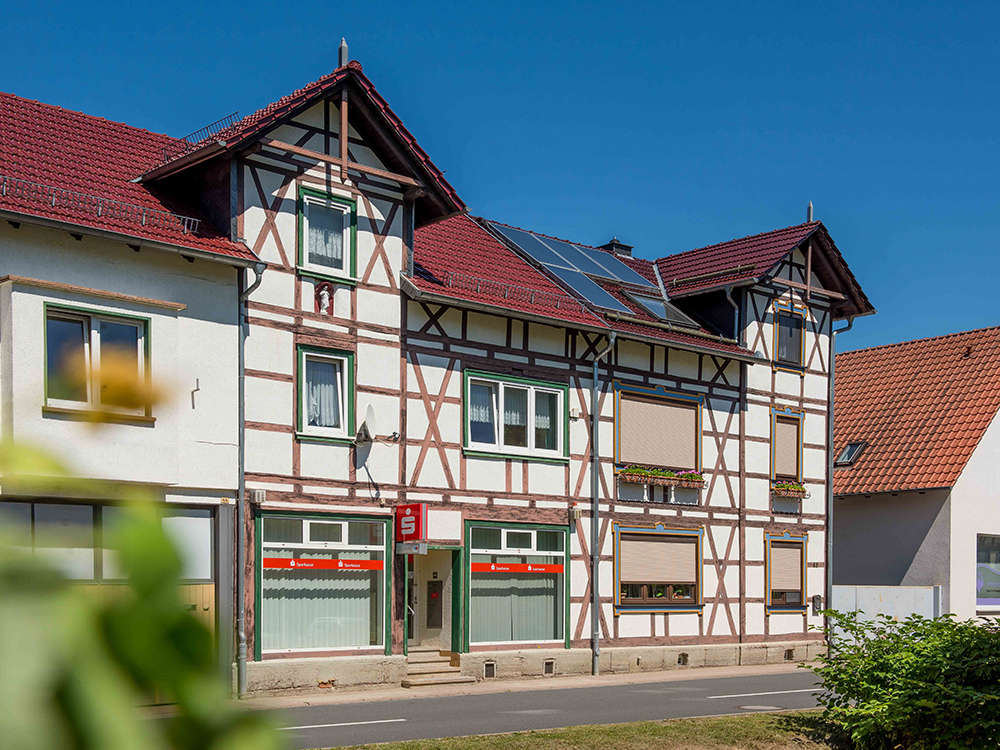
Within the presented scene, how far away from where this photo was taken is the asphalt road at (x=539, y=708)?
13516 mm

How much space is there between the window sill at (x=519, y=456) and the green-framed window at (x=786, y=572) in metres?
6.44

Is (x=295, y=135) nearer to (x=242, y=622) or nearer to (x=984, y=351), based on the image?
(x=242, y=622)

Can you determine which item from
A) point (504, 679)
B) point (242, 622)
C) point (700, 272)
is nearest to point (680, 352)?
point (700, 272)

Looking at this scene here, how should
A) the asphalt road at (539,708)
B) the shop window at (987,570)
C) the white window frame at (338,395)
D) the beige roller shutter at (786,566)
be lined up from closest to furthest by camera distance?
the asphalt road at (539,708) < the white window frame at (338,395) < the beige roller shutter at (786,566) < the shop window at (987,570)

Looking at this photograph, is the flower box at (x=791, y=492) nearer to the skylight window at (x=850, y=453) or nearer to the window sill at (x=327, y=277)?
the skylight window at (x=850, y=453)

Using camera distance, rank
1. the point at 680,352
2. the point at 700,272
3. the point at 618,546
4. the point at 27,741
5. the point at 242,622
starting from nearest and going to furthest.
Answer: the point at 27,741 → the point at 242,622 → the point at 618,546 → the point at 680,352 → the point at 700,272

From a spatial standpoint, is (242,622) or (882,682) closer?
(882,682)

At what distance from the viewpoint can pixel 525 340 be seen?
2138cm

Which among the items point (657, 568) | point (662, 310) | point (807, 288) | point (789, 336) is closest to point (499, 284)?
point (662, 310)

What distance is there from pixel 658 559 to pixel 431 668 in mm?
5791

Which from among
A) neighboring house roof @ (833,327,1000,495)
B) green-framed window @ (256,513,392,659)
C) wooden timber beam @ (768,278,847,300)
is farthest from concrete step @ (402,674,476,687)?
neighboring house roof @ (833,327,1000,495)

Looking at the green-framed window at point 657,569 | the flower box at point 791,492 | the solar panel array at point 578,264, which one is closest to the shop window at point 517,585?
the green-framed window at point 657,569

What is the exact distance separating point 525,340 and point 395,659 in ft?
19.6

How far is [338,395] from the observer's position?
18906 millimetres
